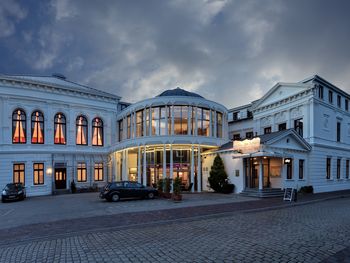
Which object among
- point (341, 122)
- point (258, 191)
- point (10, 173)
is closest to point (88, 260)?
point (258, 191)

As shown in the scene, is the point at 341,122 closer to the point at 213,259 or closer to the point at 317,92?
the point at 317,92

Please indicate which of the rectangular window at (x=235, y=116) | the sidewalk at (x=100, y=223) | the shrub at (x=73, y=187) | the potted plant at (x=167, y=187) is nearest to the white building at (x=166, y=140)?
the shrub at (x=73, y=187)

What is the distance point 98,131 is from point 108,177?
549 cm

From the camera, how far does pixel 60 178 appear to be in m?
28.2

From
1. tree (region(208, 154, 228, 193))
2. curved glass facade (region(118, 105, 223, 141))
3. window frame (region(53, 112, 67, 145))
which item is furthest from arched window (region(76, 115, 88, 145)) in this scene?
tree (region(208, 154, 228, 193))

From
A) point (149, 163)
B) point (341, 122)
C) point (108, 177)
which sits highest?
point (341, 122)

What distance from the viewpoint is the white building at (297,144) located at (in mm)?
22203

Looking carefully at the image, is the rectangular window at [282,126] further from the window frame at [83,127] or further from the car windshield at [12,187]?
the car windshield at [12,187]

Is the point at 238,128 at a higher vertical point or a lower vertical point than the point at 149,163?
higher

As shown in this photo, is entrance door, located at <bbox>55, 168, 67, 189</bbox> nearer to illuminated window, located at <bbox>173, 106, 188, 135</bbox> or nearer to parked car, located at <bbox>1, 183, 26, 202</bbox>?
parked car, located at <bbox>1, 183, 26, 202</bbox>

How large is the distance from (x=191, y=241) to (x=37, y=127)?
80.2 ft

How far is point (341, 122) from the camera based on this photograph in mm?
29359

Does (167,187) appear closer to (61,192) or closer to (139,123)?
(139,123)

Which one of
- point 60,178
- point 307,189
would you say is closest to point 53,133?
point 60,178
